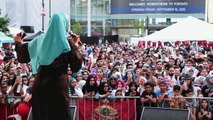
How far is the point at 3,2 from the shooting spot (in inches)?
1957

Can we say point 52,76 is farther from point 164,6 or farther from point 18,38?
point 164,6

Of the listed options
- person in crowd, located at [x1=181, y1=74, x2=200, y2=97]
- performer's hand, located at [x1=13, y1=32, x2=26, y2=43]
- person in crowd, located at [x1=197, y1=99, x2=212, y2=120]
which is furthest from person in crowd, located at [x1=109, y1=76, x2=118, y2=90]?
performer's hand, located at [x1=13, y1=32, x2=26, y2=43]

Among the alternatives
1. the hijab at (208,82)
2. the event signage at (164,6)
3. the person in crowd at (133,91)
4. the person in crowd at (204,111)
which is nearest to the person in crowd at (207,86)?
the hijab at (208,82)

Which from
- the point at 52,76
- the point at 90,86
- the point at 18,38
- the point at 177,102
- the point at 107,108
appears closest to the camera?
the point at 52,76

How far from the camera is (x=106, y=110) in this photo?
8406 mm

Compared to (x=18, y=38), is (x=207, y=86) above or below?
below

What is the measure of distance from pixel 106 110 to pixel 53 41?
436cm

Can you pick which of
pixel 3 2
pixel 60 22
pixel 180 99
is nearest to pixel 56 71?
pixel 60 22

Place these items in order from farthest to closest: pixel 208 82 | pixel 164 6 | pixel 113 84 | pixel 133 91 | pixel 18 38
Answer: pixel 164 6 < pixel 208 82 < pixel 113 84 < pixel 133 91 < pixel 18 38

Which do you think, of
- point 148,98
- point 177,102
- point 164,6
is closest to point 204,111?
point 177,102

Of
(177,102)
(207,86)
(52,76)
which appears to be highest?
(52,76)

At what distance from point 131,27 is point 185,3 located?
12923 mm

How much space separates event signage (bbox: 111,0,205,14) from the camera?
6134 centimetres

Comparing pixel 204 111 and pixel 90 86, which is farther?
pixel 90 86
